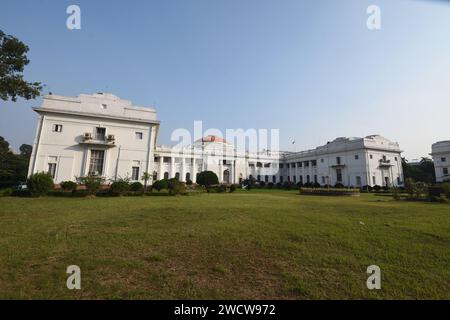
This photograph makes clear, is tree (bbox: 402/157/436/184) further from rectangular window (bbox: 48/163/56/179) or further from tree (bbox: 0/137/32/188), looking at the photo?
tree (bbox: 0/137/32/188)

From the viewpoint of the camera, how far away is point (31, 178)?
1444 centimetres

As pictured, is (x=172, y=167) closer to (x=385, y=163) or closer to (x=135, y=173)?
(x=135, y=173)

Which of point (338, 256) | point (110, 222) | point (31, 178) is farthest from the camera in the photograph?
point (31, 178)

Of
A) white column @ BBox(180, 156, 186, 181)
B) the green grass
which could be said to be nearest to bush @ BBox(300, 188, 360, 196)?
the green grass

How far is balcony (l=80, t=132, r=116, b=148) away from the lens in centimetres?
2181

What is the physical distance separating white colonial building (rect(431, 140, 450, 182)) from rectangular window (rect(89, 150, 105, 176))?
61149mm

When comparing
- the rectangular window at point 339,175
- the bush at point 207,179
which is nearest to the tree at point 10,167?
the bush at point 207,179

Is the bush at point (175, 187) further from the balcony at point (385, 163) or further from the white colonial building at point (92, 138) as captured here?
the balcony at point (385, 163)

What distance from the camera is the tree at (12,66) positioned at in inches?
453

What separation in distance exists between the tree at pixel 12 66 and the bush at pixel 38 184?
5.15m

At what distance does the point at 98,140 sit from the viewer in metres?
22.4

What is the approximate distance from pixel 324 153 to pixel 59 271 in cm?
5154
